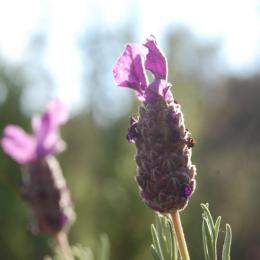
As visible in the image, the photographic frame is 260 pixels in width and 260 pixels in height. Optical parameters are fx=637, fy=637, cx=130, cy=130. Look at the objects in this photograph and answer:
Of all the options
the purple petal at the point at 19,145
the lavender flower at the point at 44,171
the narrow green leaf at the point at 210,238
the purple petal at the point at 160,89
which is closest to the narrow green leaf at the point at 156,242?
the narrow green leaf at the point at 210,238

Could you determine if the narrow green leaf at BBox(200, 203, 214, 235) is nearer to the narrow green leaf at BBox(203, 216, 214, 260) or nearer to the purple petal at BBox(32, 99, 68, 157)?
the narrow green leaf at BBox(203, 216, 214, 260)

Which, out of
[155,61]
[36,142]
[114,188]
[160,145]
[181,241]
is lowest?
[181,241]

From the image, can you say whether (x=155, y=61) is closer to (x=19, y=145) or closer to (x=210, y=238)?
(x=210, y=238)

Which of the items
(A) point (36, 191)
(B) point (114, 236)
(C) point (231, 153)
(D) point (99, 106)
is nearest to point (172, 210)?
(A) point (36, 191)

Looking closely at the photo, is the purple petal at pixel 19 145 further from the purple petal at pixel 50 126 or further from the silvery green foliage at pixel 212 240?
the silvery green foliage at pixel 212 240

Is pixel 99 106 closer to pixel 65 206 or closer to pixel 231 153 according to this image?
pixel 231 153

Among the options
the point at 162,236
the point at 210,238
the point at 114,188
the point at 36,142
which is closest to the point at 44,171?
the point at 36,142
